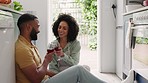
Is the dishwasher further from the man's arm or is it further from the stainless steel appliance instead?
the stainless steel appliance

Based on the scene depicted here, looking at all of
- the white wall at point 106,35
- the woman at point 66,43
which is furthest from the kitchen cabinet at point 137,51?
the white wall at point 106,35

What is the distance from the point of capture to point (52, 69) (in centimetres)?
191

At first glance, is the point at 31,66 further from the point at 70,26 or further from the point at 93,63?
the point at 93,63

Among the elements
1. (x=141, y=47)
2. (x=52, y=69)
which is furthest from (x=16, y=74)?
(x=141, y=47)

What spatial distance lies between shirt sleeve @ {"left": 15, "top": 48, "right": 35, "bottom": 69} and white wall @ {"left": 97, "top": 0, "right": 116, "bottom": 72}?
2507mm

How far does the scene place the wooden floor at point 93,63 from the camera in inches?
128

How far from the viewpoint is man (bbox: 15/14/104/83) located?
4.50ft

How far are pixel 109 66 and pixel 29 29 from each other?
248 cm

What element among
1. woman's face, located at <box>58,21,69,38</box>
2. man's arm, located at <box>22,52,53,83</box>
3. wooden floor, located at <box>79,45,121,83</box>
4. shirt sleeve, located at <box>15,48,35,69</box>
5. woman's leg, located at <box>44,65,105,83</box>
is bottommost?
wooden floor, located at <box>79,45,121,83</box>

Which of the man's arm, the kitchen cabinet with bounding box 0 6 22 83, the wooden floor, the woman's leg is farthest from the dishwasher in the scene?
the wooden floor

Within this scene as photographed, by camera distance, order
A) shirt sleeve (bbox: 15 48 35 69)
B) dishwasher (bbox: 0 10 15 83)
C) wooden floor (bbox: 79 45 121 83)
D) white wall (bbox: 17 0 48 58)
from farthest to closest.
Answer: white wall (bbox: 17 0 48 58) < wooden floor (bbox: 79 45 121 83) < shirt sleeve (bbox: 15 48 35 69) < dishwasher (bbox: 0 10 15 83)

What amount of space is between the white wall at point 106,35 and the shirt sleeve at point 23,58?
2507 millimetres

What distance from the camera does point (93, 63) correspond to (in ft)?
14.8

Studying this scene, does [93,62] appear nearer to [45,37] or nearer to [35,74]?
[45,37]
